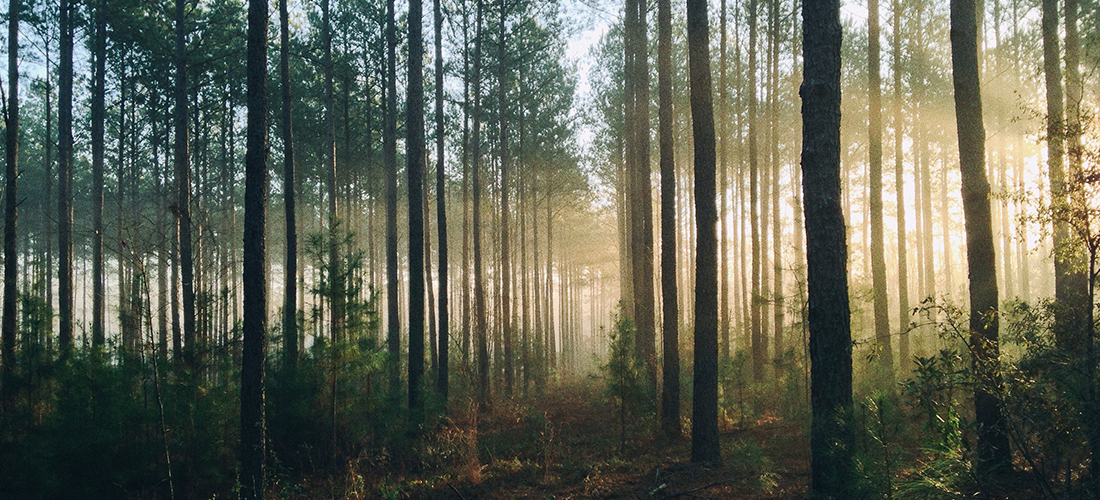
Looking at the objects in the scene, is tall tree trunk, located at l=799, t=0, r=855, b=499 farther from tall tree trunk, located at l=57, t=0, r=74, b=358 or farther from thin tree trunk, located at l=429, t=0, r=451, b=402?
tall tree trunk, located at l=57, t=0, r=74, b=358

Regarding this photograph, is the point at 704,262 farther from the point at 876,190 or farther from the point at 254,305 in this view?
the point at 876,190

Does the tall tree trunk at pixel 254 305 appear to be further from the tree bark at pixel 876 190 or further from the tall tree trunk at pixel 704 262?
the tree bark at pixel 876 190

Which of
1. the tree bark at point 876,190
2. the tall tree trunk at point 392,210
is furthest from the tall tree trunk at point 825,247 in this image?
the tall tree trunk at point 392,210

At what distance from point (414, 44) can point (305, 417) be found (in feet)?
25.1

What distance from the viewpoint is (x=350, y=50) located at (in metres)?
17.9

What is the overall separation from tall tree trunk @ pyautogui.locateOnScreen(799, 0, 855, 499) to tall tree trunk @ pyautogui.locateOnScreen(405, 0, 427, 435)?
796 cm

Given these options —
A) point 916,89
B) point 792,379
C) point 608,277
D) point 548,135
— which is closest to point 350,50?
point 548,135

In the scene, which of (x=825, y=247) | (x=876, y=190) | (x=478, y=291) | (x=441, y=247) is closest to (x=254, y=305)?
(x=825, y=247)

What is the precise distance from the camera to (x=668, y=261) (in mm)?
9703

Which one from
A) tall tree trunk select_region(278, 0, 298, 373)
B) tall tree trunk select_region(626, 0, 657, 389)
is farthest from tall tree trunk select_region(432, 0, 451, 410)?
tall tree trunk select_region(626, 0, 657, 389)

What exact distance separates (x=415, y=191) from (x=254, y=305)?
5.41 metres

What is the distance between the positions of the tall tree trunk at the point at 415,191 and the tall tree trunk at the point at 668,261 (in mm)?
5046

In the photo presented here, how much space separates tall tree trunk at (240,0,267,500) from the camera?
20.8 feet

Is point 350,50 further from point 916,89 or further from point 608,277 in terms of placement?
point 608,277
